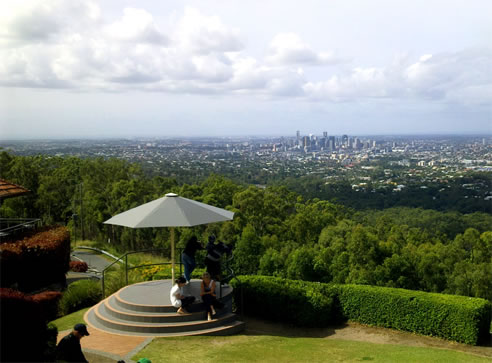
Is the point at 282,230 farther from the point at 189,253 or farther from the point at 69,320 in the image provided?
the point at 69,320

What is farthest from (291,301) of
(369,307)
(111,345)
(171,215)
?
(111,345)

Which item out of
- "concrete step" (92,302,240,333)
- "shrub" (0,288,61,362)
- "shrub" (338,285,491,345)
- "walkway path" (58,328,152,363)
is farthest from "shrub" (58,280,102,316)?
"shrub" (338,285,491,345)

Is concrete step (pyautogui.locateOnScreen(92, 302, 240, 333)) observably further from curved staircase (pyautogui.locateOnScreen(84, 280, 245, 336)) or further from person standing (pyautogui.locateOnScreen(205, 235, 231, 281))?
person standing (pyautogui.locateOnScreen(205, 235, 231, 281))

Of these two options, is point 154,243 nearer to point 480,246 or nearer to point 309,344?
point 480,246

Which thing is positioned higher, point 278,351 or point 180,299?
point 180,299

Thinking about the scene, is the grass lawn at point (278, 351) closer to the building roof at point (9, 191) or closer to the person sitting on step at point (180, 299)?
the person sitting on step at point (180, 299)
